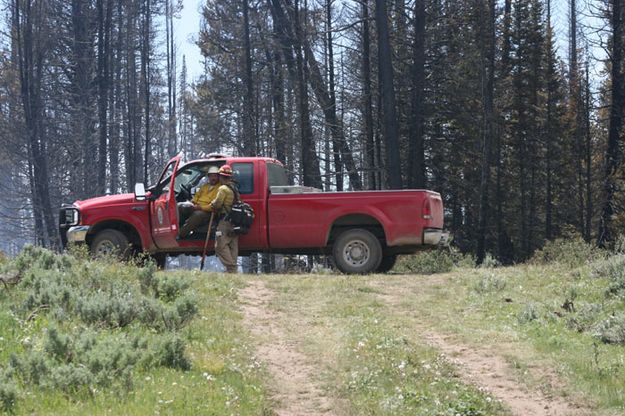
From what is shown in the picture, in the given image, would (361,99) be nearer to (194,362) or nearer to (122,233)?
(122,233)

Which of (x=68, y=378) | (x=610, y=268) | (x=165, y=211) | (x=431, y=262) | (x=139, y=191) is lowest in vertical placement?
(x=68, y=378)

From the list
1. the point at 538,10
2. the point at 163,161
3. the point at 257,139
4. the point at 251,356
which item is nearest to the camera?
the point at 251,356

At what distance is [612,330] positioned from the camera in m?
10.2

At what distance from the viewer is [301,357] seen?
31.9ft

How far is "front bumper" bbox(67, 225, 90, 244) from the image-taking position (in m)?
17.3

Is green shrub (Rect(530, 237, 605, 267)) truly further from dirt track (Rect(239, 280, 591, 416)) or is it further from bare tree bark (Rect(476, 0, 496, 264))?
bare tree bark (Rect(476, 0, 496, 264))

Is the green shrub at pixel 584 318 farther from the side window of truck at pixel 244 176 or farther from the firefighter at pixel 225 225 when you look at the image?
the side window of truck at pixel 244 176

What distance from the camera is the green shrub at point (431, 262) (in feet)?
62.8

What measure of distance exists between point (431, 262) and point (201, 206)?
19.0 feet

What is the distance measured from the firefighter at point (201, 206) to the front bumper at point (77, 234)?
6.35 feet

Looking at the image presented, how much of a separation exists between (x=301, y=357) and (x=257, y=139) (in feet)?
89.3

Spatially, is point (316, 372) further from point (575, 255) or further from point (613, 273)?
point (575, 255)

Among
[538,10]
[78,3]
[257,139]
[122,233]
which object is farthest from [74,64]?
[122,233]

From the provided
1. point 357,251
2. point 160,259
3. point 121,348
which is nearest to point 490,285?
point 357,251
